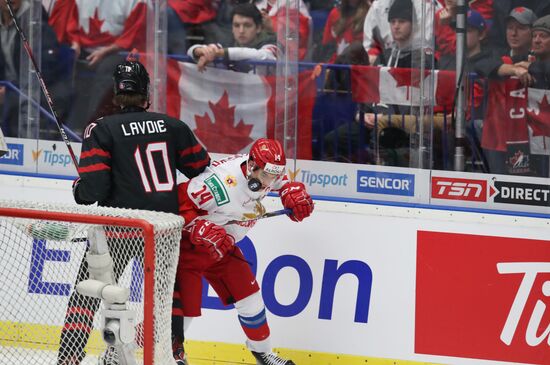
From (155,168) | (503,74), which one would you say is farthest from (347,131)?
(155,168)

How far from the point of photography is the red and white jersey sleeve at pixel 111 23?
5.91 meters

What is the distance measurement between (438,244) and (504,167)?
423 millimetres

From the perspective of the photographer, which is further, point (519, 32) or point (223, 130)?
point (223, 130)

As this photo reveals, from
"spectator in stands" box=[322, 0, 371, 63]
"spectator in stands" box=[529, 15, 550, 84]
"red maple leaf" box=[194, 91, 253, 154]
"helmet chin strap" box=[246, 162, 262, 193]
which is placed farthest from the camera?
"red maple leaf" box=[194, 91, 253, 154]

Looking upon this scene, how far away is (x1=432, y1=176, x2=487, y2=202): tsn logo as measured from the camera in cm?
535

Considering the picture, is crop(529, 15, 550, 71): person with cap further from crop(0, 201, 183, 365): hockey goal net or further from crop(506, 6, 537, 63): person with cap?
crop(0, 201, 183, 365): hockey goal net

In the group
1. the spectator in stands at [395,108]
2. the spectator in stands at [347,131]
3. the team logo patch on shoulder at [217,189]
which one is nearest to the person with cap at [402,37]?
the spectator in stands at [395,108]

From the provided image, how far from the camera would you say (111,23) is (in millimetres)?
5957

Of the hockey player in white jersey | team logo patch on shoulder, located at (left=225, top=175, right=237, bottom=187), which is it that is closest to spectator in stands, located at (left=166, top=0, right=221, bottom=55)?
the hockey player in white jersey

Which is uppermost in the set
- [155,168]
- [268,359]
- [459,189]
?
[155,168]

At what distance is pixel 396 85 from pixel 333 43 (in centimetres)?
34

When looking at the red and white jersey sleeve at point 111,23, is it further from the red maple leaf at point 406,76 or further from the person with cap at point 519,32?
the person with cap at point 519,32

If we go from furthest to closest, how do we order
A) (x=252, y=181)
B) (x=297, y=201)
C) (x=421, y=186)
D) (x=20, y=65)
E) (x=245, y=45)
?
(x=20, y=65)
(x=245, y=45)
(x=421, y=186)
(x=297, y=201)
(x=252, y=181)

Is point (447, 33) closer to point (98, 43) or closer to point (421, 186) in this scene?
point (421, 186)
